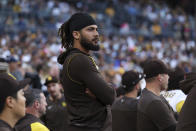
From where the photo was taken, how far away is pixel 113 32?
72.8ft

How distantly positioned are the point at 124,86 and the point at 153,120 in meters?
1.39

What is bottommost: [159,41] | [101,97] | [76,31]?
[159,41]

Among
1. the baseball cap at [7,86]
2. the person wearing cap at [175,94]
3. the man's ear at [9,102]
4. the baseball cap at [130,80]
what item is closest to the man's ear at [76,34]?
the baseball cap at [7,86]

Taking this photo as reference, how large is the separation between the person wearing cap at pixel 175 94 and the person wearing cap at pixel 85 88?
1.75 metres

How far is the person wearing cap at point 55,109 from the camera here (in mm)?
6711

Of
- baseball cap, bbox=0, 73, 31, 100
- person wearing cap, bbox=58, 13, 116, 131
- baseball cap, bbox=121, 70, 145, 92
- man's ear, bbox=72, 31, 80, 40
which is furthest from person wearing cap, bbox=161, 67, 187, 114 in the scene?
baseball cap, bbox=0, 73, 31, 100

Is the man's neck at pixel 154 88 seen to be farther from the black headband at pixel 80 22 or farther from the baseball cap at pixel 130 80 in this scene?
the black headband at pixel 80 22

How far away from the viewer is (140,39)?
2308 cm

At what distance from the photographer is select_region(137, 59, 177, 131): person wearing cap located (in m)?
4.55

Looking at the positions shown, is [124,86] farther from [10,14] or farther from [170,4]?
[170,4]

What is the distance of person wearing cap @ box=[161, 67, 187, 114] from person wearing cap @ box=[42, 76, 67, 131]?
5.84 ft

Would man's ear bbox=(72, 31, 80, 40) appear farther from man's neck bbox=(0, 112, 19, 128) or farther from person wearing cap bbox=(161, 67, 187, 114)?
person wearing cap bbox=(161, 67, 187, 114)

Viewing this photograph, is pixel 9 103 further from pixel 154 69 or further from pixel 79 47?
pixel 154 69

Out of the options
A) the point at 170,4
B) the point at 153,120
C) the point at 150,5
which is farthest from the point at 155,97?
the point at 170,4
